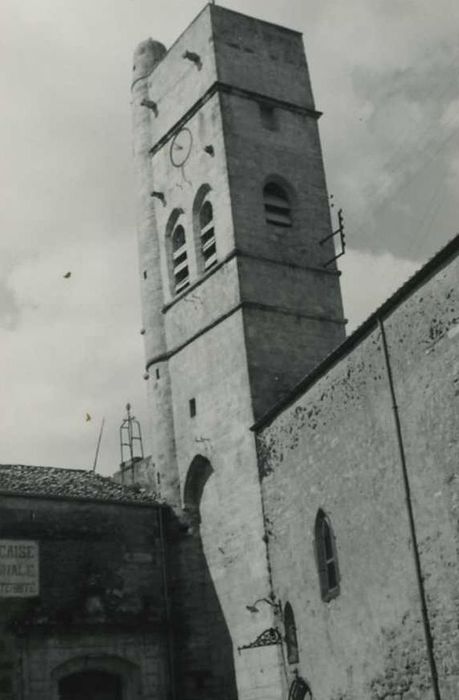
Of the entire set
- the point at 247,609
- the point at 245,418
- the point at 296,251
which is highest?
the point at 296,251

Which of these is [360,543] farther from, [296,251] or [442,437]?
[296,251]

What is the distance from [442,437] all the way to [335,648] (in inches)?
182

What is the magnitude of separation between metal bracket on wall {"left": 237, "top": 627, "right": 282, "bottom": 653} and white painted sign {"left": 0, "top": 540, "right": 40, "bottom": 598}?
427 centimetres

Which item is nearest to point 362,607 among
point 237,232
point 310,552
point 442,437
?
point 310,552

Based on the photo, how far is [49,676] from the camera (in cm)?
1892

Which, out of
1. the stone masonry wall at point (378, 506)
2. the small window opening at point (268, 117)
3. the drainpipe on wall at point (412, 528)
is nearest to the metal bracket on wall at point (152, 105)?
the small window opening at point (268, 117)

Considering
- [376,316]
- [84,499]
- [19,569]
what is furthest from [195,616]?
[376,316]

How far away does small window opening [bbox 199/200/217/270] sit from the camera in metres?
23.1

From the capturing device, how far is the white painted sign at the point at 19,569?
752 inches

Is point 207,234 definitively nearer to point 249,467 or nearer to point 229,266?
point 229,266

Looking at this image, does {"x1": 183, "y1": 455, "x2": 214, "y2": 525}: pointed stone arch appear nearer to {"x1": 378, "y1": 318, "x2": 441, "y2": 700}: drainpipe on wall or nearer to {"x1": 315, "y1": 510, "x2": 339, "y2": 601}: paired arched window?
{"x1": 315, "y1": 510, "x2": 339, "y2": 601}: paired arched window

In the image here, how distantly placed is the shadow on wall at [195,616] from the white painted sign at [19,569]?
3.07 metres

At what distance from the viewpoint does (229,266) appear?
22109 millimetres

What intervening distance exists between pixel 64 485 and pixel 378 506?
8.74 m
